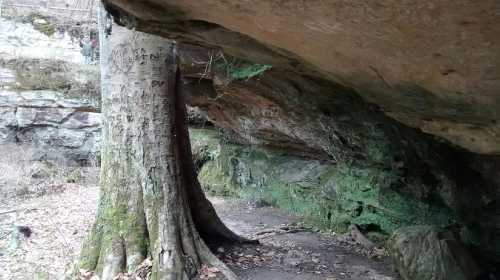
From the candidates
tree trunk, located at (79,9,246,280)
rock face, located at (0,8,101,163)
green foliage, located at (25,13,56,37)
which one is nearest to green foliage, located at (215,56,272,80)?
tree trunk, located at (79,9,246,280)

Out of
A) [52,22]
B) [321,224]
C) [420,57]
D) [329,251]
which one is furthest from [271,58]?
[52,22]

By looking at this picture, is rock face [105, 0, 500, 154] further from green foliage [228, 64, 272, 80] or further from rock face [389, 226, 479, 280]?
green foliage [228, 64, 272, 80]

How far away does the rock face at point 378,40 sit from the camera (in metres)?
2.18

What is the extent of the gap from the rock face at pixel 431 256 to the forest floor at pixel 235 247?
0.38 metres

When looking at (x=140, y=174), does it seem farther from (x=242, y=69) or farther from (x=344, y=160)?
(x=344, y=160)

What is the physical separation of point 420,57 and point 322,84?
3.21 m

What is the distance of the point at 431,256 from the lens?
490cm

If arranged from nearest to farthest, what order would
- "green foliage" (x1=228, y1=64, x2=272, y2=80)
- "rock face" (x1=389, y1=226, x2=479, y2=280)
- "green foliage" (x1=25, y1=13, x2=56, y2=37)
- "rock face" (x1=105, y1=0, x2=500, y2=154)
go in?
"rock face" (x1=105, y1=0, x2=500, y2=154)
"rock face" (x1=389, y1=226, x2=479, y2=280)
"green foliage" (x1=228, y1=64, x2=272, y2=80)
"green foliage" (x1=25, y1=13, x2=56, y2=37)

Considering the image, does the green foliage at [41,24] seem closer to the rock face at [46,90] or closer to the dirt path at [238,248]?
the rock face at [46,90]

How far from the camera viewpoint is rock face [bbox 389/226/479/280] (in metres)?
4.82

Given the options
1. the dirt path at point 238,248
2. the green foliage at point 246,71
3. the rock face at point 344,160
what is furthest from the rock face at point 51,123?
the green foliage at point 246,71

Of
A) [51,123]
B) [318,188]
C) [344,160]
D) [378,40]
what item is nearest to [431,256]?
[344,160]

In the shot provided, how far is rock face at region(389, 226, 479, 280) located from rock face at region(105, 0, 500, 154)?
4.61ft

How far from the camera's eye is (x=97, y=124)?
1203 centimetres
